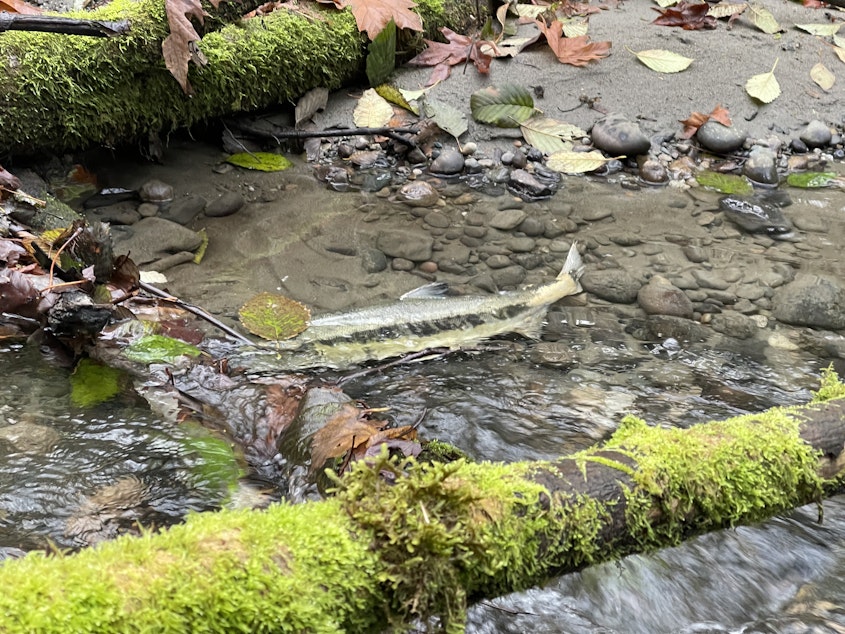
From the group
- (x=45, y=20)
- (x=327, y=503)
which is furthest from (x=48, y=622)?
(x=45, y=20)

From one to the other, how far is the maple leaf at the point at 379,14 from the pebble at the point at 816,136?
3495 millimetres

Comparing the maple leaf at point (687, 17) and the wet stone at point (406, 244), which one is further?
the maple leaf at point (687, 17)

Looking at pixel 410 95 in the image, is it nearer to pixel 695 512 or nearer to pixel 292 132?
pixel 292 132

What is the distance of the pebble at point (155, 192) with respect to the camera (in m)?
4.95

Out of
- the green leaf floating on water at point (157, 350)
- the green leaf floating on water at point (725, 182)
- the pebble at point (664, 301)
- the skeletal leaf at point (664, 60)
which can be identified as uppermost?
the skeletal leaf at point (664, 60)

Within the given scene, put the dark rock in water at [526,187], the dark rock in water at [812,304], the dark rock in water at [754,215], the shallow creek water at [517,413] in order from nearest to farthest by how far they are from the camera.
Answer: the shallow creek water at [517,413] → the dark rock in water at [812,304] → the dark rock in water at [754,215] → the dark rock in water at [526,187]

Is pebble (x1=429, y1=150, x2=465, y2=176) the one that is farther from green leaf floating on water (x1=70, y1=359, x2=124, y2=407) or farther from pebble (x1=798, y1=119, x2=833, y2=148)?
green leaf floating on water (x1=70, y1=359, x2=124, y2=407)

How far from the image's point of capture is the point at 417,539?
53.7 inches

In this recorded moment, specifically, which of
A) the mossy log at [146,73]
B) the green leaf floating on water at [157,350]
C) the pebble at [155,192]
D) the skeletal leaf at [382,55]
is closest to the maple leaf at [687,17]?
the skeletal leaf at [382,55]

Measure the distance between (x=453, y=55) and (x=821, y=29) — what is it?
3761mm

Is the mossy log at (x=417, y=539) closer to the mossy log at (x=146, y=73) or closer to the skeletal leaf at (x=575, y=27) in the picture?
the mossy log at (x=146, y=73)

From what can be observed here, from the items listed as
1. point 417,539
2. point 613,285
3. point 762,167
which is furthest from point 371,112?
point 417,539

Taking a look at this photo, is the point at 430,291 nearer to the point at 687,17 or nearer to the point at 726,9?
the point at 687,17

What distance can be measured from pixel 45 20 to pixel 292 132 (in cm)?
243
